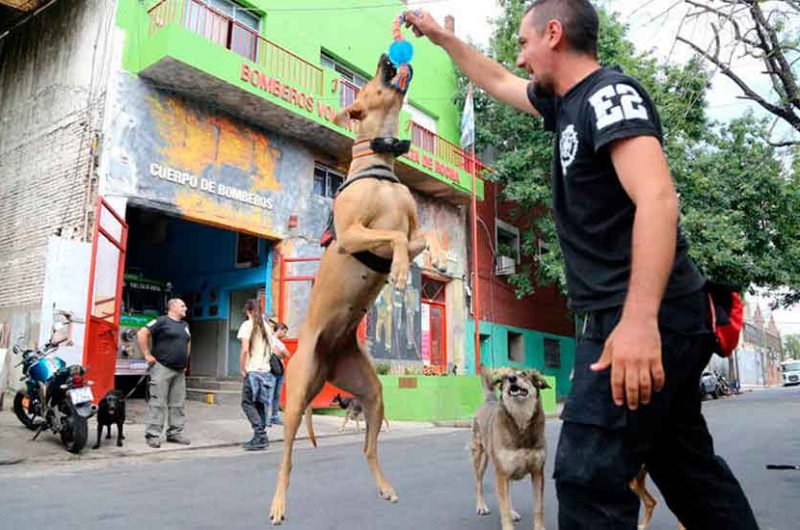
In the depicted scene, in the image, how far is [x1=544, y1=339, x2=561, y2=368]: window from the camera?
899 inches

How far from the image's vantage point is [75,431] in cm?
706

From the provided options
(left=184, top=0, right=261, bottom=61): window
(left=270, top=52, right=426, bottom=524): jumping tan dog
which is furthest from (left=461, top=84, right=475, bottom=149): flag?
(left=270, top=52, right=426, bottom=524): jumping tan dog

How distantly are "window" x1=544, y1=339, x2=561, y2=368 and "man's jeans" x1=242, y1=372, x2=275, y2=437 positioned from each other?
16.0 m

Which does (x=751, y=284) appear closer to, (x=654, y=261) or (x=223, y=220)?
(x=223, y=220)

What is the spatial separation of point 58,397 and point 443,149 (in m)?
12.2

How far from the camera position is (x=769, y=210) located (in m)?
18.0

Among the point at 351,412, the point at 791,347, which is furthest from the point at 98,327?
the point at 791,347

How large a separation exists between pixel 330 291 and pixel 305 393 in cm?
54

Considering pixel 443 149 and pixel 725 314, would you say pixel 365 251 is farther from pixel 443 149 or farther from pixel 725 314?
pixel 443 149

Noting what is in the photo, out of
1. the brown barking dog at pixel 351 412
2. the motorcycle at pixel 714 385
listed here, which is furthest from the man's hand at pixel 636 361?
the motorcycle at pixel 714 385

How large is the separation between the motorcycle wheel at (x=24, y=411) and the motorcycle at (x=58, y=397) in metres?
0.01

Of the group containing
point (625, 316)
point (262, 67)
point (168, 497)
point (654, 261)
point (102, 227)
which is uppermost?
point (262, 67)

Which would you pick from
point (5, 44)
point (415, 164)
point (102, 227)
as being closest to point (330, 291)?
point (102, 227)

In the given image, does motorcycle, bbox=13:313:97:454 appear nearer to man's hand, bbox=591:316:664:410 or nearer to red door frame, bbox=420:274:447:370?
man's hand, bbox=591:316:664:410
